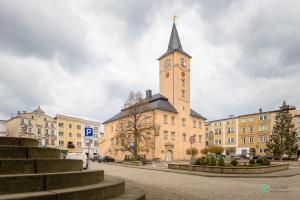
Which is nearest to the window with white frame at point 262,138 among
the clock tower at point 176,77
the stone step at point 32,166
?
Result: the clock tower at point 176,77

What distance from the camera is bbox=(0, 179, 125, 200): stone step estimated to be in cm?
548

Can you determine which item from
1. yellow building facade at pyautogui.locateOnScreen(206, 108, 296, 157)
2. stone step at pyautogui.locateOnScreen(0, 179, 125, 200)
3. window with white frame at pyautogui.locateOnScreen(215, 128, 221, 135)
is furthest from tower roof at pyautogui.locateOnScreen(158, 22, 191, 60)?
stone step at pyautogui.locateOnScreen(0, 179, 125, 200)

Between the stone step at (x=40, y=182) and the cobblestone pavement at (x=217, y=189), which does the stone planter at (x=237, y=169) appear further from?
the stone step at (x=40, y=182)

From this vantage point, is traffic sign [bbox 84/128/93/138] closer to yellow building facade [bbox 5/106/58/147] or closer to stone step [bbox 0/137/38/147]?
stone step [bbox 0/137/38/147]

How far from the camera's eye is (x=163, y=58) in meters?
64.8

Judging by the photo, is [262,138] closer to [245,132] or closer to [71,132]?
[245,132]

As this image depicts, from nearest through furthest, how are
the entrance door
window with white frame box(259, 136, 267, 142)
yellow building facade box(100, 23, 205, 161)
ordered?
1. yellow building facade box(100, 23, 205, 161)
2. the entrance door
3. window with white frame box(259, 136, 267, 142)

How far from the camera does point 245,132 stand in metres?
77.1

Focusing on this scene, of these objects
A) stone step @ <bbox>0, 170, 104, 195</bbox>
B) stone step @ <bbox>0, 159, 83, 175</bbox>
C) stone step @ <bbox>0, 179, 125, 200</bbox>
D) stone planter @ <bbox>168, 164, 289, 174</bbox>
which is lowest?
stone planter @ <bbox>168, 164, 289, 174</bbox>

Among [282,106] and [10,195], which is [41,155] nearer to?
[10,195]

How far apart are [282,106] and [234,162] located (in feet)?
124

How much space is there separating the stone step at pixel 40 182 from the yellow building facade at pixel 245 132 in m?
70.6

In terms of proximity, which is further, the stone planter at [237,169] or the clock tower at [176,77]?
the clock tower at [176,77]

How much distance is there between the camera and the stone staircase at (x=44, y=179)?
575 centimetres
